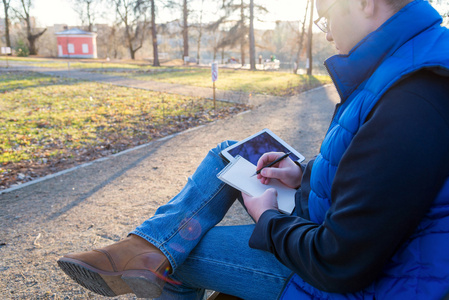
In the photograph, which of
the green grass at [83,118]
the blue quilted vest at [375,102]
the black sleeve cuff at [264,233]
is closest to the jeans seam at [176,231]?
the black sleeve cuff at [264,233]

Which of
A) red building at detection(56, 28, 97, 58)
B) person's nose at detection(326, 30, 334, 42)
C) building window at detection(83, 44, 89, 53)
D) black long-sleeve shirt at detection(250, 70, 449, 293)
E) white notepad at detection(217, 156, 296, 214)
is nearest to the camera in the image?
black long-sleeve shirt at detection(250, 70, 449, 293)

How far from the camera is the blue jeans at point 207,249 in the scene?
1.34 metres

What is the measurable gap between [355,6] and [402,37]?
0.17m

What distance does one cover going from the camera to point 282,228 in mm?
1149

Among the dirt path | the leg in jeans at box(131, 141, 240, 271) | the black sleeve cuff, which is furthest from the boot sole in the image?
the dirt path

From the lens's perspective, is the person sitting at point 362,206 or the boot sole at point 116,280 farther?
the boot sole at point 116,280

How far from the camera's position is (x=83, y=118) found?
23.0ft

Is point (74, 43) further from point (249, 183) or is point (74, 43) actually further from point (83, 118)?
point (249, 183)

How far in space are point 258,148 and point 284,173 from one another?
1.04 feet

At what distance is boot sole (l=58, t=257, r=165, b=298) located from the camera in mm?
1352

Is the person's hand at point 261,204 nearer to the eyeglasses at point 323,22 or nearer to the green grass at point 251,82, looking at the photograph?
the eyeglasses at point 323,22

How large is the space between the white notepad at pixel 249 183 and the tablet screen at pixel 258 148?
0.25 feet

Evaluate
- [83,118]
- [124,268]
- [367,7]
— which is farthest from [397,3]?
[83,118]

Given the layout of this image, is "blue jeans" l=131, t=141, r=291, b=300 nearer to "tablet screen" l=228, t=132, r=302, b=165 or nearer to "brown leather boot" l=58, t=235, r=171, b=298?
"brown leather boot" l=58, t=235, r=171, b=298
